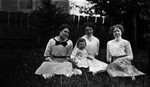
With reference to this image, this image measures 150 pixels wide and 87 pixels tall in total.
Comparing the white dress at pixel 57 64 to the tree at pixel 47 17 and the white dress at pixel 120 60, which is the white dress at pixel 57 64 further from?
the tree at pixel 47 17

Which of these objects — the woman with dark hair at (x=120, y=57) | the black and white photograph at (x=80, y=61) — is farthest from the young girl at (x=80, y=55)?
the woman with dark hair at (x=120, y=57)

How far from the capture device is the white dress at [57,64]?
4.57 m

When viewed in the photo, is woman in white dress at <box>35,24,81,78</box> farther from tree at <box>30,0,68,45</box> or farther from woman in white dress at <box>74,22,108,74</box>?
tree at <box>30,0,68,45</box>

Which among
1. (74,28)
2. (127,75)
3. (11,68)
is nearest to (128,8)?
(74,28)

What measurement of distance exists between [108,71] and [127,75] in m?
0.42

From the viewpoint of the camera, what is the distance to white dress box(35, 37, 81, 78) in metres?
4.57

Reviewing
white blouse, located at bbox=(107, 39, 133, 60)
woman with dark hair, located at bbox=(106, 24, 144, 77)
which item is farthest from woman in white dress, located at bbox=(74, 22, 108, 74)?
white blouse, located at bbox=(107, 39, 133, 60)

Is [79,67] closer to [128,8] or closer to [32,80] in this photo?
[32,80]

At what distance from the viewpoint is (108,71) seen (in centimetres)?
482

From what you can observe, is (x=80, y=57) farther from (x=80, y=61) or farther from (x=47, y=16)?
(x=47, y=16)

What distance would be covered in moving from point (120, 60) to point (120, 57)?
7.5 inches

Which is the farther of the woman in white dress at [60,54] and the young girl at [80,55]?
the young girl at [80,55]

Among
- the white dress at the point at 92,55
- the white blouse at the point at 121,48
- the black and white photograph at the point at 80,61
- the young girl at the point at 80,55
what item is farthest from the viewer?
the white dress at the point at 92,55

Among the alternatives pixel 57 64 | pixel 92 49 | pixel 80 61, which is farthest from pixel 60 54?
pixel 92 49
